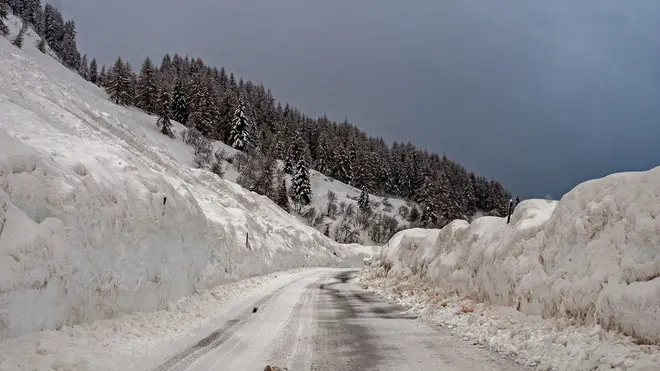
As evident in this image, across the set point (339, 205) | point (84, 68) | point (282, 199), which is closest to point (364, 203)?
point (339, 205)

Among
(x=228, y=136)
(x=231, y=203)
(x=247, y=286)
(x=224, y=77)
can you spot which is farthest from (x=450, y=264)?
(x=224, y=77)

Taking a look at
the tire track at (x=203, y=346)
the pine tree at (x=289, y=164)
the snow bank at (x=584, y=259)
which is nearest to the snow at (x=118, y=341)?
the tire track at (x=203, y=346)

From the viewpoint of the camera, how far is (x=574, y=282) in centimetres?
768

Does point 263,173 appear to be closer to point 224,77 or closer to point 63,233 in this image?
point 63,233

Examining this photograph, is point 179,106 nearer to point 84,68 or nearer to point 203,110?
point 203,110

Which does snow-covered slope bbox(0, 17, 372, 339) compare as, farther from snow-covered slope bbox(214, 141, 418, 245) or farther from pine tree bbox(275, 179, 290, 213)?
snow-covered slope bbox(214, 141, 418, 245)

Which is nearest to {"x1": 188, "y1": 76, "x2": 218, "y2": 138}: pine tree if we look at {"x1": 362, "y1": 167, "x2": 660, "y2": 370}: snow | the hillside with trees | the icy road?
the hillside with trees

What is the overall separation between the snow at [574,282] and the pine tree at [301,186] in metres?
78.6

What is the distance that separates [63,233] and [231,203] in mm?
29818

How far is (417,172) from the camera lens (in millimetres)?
131250

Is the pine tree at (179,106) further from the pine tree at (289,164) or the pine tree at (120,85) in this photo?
the pine tree at (289,164)

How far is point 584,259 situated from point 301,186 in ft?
276

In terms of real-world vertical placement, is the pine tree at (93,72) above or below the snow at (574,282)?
above

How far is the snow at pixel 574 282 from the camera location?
6.05 meters
